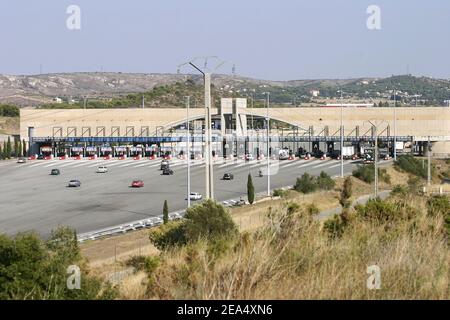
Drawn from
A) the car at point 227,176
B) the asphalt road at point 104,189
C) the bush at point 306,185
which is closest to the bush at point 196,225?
the asphalt road at point 104,189

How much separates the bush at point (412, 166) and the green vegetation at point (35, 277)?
54.2m

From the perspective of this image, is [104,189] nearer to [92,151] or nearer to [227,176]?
[227,176]

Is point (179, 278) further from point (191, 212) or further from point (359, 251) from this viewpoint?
point (191, 212)

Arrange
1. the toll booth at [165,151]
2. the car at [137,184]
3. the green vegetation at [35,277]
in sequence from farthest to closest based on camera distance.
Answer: the toll booth at [165,151] → the car at [137,184] → the green vegetation at [35,277]

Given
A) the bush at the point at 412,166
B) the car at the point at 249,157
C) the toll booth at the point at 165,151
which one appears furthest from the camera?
the toll booth at the point at 165,151

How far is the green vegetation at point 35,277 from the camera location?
8.87 m

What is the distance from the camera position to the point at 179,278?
809 centimetres

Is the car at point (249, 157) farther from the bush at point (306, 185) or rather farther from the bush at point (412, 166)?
the bush at point (306, 185)

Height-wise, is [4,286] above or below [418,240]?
below

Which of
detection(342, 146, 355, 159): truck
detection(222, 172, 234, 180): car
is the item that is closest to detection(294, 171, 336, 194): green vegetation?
detection(222, 172, 234, 180): car

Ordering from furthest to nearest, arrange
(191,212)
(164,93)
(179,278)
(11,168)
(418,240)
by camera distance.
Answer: (164,93) → (11,168) → (191,212) → (418,240) → (179,278)

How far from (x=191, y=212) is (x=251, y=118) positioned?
245 feet

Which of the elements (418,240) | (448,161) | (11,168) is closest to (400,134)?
(448,161)

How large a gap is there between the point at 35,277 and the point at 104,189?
47.8m
